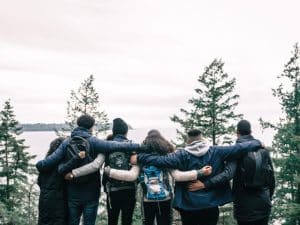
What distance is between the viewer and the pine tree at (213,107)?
24734 mm

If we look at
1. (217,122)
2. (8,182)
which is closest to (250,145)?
(217,122)

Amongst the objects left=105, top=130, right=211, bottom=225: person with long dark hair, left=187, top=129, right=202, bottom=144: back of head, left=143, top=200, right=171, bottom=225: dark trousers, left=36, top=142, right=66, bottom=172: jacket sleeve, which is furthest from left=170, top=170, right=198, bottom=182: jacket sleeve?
left=36, top=142, right=66, bottom=172: jacket sleeve

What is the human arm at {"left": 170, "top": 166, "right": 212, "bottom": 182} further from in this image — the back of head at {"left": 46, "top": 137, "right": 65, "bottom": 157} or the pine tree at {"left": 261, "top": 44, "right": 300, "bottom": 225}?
the pine tree at {"left": 261, "top": 44, "right": 300, "bottom": 225}

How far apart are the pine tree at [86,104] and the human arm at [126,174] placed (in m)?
23.5

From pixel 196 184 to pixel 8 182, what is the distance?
80.3ft

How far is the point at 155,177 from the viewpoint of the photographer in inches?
260

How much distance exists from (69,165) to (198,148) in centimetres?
200

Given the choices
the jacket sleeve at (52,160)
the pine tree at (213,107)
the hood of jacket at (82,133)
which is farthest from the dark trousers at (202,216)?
the pine tree at (213,107)

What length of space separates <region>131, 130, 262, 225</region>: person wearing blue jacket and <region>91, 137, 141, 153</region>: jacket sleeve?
53 centimetres

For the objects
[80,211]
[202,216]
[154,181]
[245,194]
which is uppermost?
[154,181]

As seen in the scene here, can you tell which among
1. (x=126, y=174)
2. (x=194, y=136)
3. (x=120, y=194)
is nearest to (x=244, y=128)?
(x=194, y=136)

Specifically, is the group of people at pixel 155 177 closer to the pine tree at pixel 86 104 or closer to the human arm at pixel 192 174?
the human arm at pixel 192 174

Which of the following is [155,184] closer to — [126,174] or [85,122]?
[126,174]

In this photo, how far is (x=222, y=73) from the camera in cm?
2688
